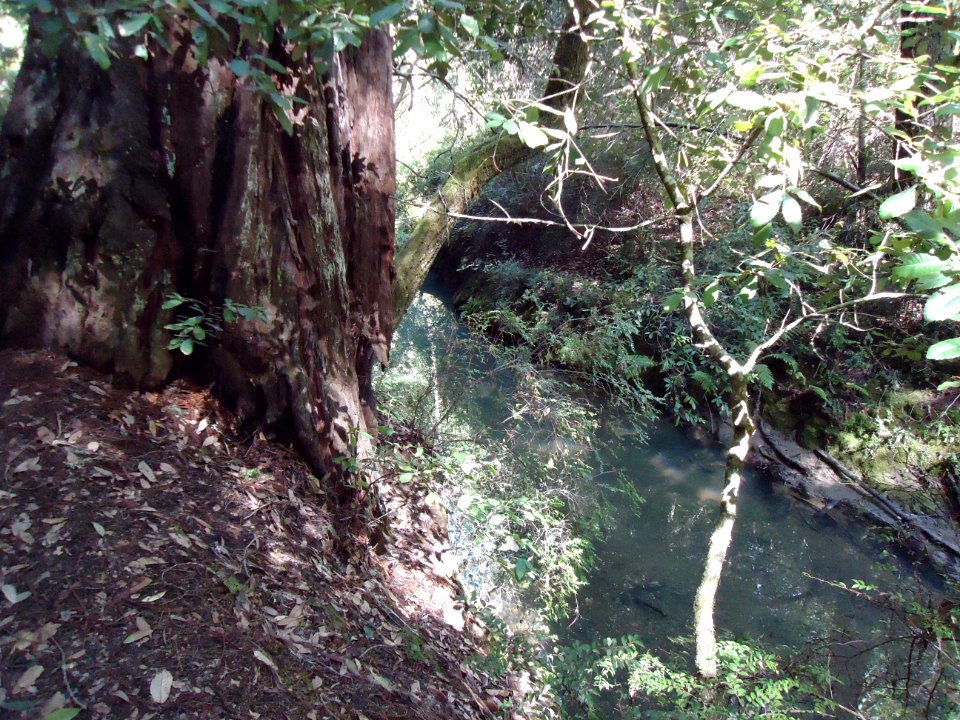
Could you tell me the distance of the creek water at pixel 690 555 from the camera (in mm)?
5395

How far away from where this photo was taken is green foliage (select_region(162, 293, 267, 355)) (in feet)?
8.80

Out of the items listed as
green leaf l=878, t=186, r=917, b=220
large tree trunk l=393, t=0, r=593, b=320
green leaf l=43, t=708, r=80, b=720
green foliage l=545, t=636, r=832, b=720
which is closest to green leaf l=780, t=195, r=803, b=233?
green leaf l=878, t=186, r=917, b=220

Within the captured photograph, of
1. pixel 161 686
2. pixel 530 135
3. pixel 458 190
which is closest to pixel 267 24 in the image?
pixel 530 135

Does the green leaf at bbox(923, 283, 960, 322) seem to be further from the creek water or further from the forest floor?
the creek water

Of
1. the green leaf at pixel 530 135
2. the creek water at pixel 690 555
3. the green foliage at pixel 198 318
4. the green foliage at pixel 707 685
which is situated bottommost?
the creek water at pixel 690 555

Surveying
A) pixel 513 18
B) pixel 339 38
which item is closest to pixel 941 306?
pixel 339 38

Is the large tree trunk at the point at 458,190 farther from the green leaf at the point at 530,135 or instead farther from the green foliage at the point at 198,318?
the green leaf at the point at 530,135

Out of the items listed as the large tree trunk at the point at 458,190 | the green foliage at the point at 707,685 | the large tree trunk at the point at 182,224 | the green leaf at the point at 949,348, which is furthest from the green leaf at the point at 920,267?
the large tree trunk at the point at 458,190

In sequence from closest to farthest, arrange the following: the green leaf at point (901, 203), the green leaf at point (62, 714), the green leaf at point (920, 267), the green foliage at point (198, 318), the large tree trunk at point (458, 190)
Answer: the green leaf at point (920, 267), the green leaf at point (901, 203), the green leaf at point (62, 714), the green foliage at point (198, 318), the large tree trunk at point (458, 190)

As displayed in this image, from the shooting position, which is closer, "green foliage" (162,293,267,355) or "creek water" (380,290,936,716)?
"green foliage" (162,293,267,355)

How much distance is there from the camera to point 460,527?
4801 mm

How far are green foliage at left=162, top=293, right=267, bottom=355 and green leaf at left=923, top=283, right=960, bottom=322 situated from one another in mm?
2492

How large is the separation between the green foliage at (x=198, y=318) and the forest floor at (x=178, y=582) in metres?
0.31

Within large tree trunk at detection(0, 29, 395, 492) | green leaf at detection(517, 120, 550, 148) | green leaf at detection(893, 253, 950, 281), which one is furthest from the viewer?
large tree trunk at detection(0, 29, 395, 492)
